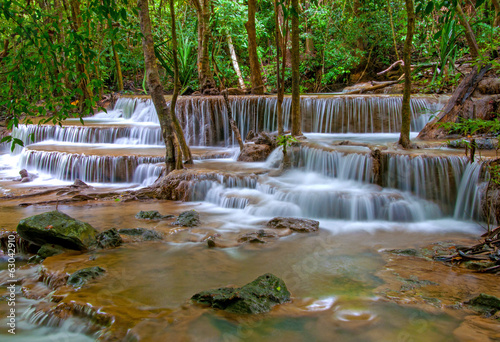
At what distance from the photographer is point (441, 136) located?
9.66 metres

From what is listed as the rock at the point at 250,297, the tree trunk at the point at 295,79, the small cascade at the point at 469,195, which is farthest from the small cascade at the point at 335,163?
the rock at the point at 250,297

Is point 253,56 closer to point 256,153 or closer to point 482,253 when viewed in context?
point 256,153

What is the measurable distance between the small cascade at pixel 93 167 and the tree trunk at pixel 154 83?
139cm

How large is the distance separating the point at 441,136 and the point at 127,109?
1120 cm

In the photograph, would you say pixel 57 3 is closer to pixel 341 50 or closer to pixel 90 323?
pixel 341 50

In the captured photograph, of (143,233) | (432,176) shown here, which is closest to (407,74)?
(432,176)

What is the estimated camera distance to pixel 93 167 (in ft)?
32.6

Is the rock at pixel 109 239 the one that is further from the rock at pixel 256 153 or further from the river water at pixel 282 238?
the rock at pixel 256 153

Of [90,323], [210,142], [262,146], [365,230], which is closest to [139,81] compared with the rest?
[210,142]

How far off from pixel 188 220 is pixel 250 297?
294 cm

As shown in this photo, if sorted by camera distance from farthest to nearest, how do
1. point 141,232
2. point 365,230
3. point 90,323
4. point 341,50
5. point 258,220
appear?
point 341,50
point 258,220
point 365,230
point 141,232
point 90,323

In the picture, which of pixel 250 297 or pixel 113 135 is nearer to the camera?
pixel 250 297

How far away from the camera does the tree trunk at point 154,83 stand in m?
7.74

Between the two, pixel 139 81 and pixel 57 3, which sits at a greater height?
pixel 57 3
